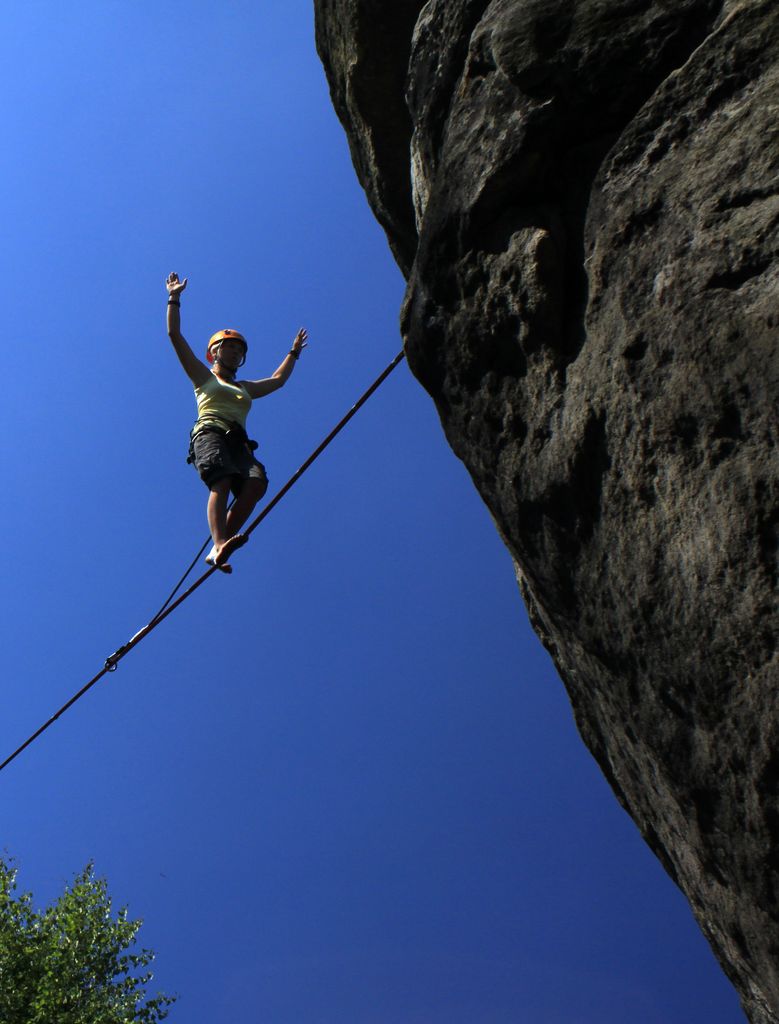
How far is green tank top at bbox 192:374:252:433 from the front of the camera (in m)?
7.70

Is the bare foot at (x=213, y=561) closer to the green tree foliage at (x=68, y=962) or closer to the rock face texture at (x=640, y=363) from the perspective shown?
the rock face texture at (x=640, y=363)

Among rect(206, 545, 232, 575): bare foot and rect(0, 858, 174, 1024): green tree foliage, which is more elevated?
rect(206, 545, 232, 575): bare foot

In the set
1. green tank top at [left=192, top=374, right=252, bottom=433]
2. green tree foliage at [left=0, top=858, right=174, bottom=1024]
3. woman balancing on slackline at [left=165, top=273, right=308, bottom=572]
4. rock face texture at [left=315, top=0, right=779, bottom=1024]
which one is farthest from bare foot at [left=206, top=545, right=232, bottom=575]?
green tree foliage at [left=0, top=858, right=174, bottom=1024]

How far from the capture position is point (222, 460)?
7457 millimetres

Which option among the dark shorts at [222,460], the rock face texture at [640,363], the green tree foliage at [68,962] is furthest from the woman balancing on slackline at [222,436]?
the green tree foliage at [68,962]

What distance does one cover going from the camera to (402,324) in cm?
489

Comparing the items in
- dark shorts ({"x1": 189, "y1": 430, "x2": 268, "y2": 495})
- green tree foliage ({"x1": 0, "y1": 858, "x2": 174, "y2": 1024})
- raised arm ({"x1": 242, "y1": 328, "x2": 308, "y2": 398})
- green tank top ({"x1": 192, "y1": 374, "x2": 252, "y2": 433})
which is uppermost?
raised arm ({"x1": 242, "y1": 328, "x2": 308, "y2": 398})

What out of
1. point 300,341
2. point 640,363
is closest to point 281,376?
point 300,341

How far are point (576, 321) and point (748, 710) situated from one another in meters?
1.68

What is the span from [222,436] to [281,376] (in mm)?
1413

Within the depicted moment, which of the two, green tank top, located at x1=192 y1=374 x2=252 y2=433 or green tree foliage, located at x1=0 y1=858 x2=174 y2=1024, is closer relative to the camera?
green tank top, located at x1=192 y1=374 x2=252 y2=433

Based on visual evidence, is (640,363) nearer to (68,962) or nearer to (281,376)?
(281,376)

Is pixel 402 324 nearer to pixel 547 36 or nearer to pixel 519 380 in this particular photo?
pixel 519 380

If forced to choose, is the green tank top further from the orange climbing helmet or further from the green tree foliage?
the green tree foliage
